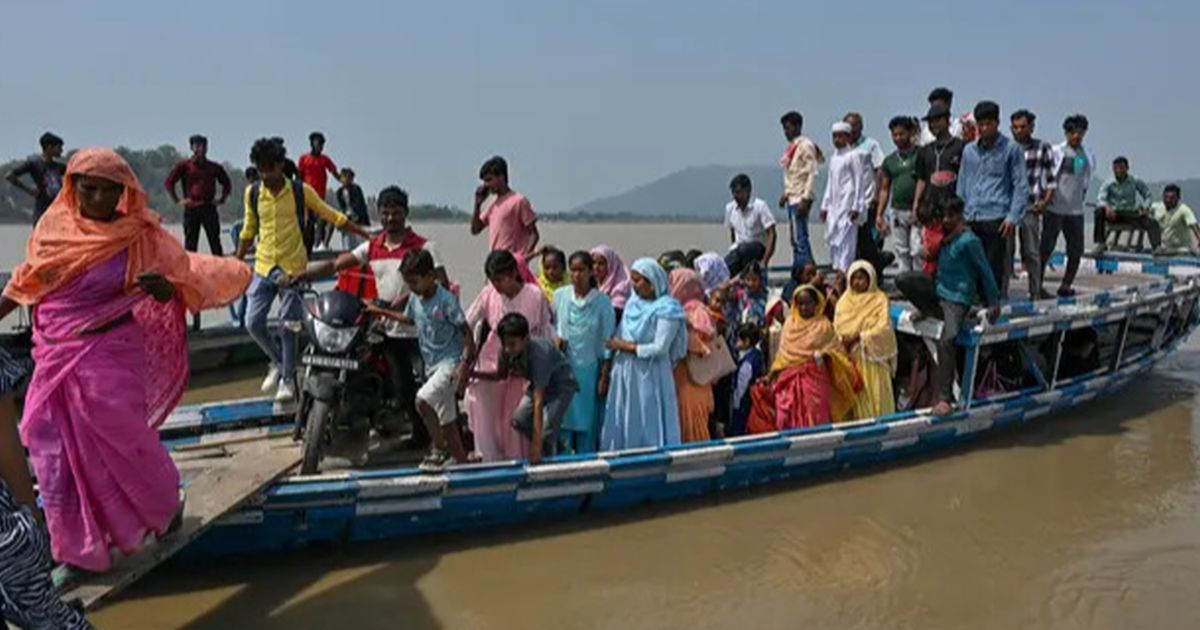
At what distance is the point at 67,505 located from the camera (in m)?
3.53

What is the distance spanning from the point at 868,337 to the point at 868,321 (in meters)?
0.12

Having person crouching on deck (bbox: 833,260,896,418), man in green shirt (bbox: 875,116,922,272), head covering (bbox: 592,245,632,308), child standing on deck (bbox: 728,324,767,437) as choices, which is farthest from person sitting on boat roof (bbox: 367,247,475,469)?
man in green shirt (bbox: 875,116,922,272)

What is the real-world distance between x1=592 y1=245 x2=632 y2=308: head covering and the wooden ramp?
7.03 feet

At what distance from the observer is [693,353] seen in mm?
5770

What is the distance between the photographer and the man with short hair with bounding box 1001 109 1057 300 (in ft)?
26.2

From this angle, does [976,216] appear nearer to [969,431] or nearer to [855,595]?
[969,431]

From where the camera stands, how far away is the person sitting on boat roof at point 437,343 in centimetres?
497

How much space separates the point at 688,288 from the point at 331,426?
7.47 ft

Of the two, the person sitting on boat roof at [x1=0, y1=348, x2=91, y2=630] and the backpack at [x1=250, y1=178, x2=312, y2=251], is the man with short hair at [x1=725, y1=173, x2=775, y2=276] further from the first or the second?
the person sitting on boat roof at [x1=0, y1=348, x2=91, y2=630]

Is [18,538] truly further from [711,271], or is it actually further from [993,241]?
[993,241]

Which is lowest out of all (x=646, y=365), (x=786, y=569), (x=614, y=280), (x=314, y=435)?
(x=786, y=569)

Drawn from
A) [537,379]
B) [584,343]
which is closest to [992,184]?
[584,343]

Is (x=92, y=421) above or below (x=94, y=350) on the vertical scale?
below

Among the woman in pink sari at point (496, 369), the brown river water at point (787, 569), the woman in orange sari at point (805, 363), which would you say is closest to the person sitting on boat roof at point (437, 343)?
the woman in pink sari at point (496, 369)
